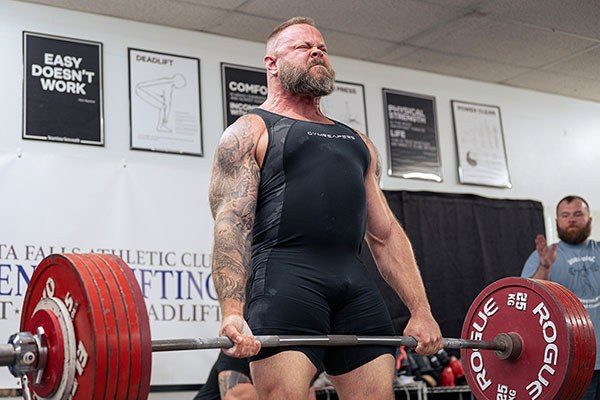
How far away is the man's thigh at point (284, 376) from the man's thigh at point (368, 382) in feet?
0.44

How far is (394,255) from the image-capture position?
2.51 meters

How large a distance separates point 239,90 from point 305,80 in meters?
2.66

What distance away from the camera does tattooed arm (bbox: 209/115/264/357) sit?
6.81ft

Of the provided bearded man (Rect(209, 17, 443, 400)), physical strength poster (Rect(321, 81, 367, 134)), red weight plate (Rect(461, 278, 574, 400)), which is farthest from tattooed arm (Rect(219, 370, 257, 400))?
physical strength poster (Rect(321, 81, 367, 134))

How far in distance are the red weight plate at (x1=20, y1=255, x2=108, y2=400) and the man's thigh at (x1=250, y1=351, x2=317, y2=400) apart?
0.46 meters

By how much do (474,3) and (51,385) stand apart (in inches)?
137

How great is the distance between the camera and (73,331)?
1904 millimetres

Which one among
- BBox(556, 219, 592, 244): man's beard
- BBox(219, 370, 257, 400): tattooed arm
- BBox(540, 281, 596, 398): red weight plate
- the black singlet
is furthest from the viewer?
BBox(556, 219, 592, 244): man's beard

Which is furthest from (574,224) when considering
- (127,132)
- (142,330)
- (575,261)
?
(142,330)

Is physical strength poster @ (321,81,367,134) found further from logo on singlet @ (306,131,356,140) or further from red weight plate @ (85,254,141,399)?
red weight plate @ (85,254,141,399)

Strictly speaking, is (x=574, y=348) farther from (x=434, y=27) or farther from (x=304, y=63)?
Result: (x=434, y=27)

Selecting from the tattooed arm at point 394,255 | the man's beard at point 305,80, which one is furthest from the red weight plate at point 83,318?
the tattooed arm at point 394,255

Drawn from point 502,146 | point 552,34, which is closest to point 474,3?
point 552,34

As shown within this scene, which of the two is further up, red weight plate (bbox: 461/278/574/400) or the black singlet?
the black singlet
